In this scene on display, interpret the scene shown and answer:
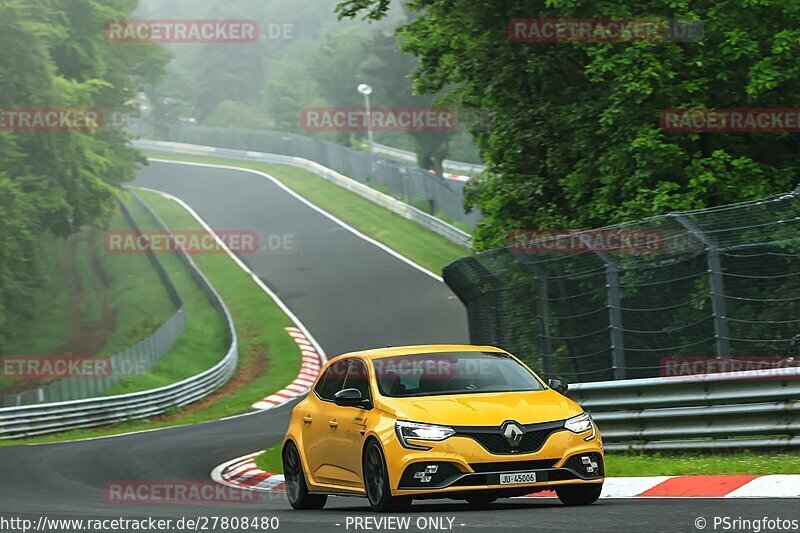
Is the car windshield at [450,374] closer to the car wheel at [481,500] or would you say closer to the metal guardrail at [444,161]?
the car wheel at [481,500]

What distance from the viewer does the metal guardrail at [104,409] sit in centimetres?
3006

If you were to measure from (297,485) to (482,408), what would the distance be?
2822mm

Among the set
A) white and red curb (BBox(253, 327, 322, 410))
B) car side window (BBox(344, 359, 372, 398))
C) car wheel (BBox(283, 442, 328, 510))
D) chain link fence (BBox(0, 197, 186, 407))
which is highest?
car side window (BBox(344, 359, 372, 398))

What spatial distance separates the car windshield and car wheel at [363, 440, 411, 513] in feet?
1.94

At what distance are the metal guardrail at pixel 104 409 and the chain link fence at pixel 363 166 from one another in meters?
10.6

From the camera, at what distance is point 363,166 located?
7550cm

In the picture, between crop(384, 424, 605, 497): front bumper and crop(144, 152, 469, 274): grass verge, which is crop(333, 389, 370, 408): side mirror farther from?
crop(144, 152, 469, 274): grass verge

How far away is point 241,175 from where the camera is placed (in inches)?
3356

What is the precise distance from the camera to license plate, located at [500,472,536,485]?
9.99 m

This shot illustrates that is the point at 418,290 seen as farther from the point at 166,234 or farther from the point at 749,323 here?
the point at 749,323

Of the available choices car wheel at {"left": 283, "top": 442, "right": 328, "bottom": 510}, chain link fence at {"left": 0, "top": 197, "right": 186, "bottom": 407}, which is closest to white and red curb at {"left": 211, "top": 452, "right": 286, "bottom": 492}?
car wheel at {"left": 283, "top": 442, "right": 328, "bottom": 510}

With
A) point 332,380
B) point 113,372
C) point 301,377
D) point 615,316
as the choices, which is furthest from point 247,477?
point 301,377

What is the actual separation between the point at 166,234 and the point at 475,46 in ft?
143

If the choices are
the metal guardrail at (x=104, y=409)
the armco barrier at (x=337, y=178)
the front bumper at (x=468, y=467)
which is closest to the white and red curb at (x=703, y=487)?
the front bumper at (x=468, y=467)
